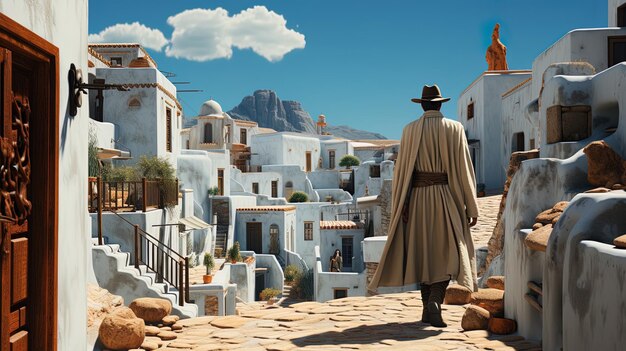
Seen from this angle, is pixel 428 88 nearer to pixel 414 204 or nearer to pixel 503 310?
pixel 414 204

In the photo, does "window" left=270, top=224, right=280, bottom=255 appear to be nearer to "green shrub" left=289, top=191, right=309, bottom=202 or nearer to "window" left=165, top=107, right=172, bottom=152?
"green shrub" left=289, top=191, right=309, bottom=202

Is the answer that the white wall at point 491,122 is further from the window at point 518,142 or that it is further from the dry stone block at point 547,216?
the dry stone block at point 547,216

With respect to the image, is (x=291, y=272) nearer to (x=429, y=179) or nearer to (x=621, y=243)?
(x=429, y=179)

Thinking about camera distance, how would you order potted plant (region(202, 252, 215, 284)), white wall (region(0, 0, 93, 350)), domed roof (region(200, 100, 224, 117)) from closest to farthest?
white wall (region(0, 0, 93, 350)) < potted plant (region(202, 252, 215, 284)) < domed roof (region(200, 100, 224, 117))

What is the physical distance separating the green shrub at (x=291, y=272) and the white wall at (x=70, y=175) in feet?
95.6

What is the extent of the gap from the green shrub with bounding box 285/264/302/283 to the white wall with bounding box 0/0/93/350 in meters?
29.1

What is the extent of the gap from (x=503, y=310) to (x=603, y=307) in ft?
9.46

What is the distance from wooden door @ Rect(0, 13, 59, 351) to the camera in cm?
334

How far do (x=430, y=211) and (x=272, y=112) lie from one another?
455ft

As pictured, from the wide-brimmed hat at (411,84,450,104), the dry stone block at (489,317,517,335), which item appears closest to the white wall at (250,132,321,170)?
the wide-brimmed hat at (411,84,450,104)

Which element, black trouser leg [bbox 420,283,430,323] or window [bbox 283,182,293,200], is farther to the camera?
window [bbox 283,182,293,200]

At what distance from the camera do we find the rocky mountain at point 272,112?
14312cm

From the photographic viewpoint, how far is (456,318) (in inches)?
250

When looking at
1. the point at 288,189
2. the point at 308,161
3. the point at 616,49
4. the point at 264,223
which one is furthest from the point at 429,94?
the point at 308,161
